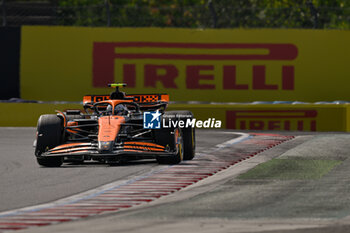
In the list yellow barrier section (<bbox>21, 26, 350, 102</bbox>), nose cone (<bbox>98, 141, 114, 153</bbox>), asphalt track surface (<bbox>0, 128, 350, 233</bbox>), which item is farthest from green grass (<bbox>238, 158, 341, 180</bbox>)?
yellow barrier section (<bbox>21, 26, 350, 102</bbox>)

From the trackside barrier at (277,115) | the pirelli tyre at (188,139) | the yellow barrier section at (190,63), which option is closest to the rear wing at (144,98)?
the pirelli tyre at (188,139)

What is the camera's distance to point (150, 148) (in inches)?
516

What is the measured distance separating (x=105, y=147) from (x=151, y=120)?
1.00 m

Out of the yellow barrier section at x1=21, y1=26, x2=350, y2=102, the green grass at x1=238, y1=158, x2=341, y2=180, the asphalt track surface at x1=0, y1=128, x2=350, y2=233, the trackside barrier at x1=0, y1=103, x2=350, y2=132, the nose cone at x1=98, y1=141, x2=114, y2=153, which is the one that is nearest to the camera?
the asphalt track surface at x1=0, y1=128, x2=350, y2=233

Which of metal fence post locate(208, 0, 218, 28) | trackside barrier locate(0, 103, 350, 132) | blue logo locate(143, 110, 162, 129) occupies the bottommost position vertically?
trackside barrier locate(0, 103, 350, 132)

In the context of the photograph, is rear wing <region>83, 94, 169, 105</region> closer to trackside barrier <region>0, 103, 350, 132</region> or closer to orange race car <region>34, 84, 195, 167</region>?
orange race car <region>34, 84, 195, 167</region>

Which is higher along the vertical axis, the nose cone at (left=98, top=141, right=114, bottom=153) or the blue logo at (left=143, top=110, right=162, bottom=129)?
the blue logo at (left=143, top=110, right=162, bottom=129)

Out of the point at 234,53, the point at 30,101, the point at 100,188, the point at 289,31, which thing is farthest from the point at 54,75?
the point at 100,188

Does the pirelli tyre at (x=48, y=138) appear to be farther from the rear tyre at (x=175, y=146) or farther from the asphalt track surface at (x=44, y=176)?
the rear tyre at (x=175, y=146)

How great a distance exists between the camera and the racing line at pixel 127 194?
8.53 meters

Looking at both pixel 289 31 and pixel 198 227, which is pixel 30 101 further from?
pixel 198 227

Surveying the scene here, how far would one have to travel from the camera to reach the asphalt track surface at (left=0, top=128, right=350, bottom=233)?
311 inches

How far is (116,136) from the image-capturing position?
13.1 m

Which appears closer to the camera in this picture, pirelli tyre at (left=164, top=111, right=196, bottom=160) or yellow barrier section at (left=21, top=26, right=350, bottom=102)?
pirelli tyre at (left=164, top=111, right=196, bottom=160)
